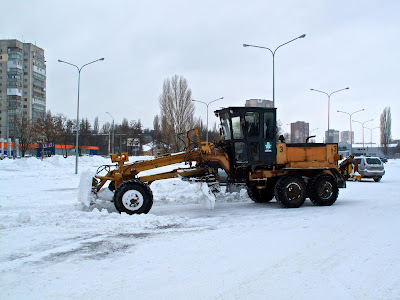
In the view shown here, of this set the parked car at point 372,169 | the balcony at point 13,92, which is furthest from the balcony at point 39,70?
the parked car at point 372,169

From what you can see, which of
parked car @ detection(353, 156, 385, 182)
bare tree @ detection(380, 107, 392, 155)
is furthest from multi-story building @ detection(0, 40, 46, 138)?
bare tree @ detection(380, 107, 392, 155)

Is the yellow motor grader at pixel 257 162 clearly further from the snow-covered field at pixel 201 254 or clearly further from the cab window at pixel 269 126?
the snow-covered field at pixel 201 254

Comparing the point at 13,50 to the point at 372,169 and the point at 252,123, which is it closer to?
the point at 372,169

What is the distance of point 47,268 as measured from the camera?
5203 millimetres

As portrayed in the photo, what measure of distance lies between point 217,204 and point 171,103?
41.7 m

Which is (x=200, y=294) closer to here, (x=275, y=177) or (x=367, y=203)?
(x=275, y=177)

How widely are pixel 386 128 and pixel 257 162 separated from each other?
3625 inches

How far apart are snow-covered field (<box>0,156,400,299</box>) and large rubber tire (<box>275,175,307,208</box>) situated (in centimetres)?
64

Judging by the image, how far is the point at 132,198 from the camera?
9094 millimetres

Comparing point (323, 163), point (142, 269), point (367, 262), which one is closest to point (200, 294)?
point (142, 269)

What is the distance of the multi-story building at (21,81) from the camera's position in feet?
263

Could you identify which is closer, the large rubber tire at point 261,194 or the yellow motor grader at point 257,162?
the yellow motor grader at point 257,162

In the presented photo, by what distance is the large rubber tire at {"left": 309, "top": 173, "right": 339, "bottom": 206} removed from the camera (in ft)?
36.2

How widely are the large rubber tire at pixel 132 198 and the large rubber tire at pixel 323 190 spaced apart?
16.5 ft
